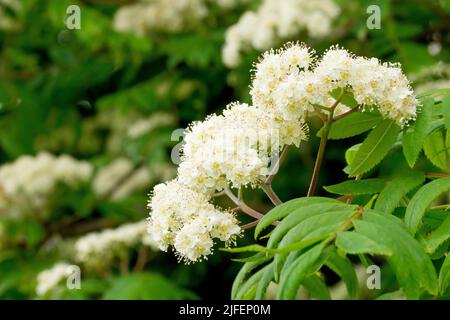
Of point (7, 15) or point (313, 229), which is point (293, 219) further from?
point (7, 15)

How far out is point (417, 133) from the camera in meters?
2.06

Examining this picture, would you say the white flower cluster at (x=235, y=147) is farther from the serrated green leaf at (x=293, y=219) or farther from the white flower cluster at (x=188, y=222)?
the serrated green leaf at (x=293, y=219)

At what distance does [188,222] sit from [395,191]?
561mm

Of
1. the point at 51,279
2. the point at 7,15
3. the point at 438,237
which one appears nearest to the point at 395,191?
the point at 438,237

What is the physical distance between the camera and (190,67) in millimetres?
5469

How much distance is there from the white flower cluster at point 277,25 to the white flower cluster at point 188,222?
2.71 meters

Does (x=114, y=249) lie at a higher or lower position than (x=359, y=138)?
lower

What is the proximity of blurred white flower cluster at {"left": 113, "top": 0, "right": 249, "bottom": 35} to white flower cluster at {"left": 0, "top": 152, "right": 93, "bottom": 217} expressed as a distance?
42.0 inches

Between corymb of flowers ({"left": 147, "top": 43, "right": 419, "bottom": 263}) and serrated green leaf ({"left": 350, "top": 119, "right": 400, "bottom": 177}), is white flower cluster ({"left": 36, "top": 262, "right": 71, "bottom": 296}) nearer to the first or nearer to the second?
corymb of flowers ({"left": 147, "top": 43, "right": 419, "bottom": 263})

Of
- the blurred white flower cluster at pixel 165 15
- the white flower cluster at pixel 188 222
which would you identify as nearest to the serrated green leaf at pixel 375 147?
the white flower cluster at pixel 188 222

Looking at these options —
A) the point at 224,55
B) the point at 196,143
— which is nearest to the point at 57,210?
the point at 224,55

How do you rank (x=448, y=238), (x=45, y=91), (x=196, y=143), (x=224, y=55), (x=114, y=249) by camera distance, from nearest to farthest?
(x=448, y=238), (x=196, y=143), (x=114, y=249), (x=224, y=55), (x=45, y=91)

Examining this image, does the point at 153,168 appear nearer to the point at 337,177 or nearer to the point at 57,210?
the point at 57,210
